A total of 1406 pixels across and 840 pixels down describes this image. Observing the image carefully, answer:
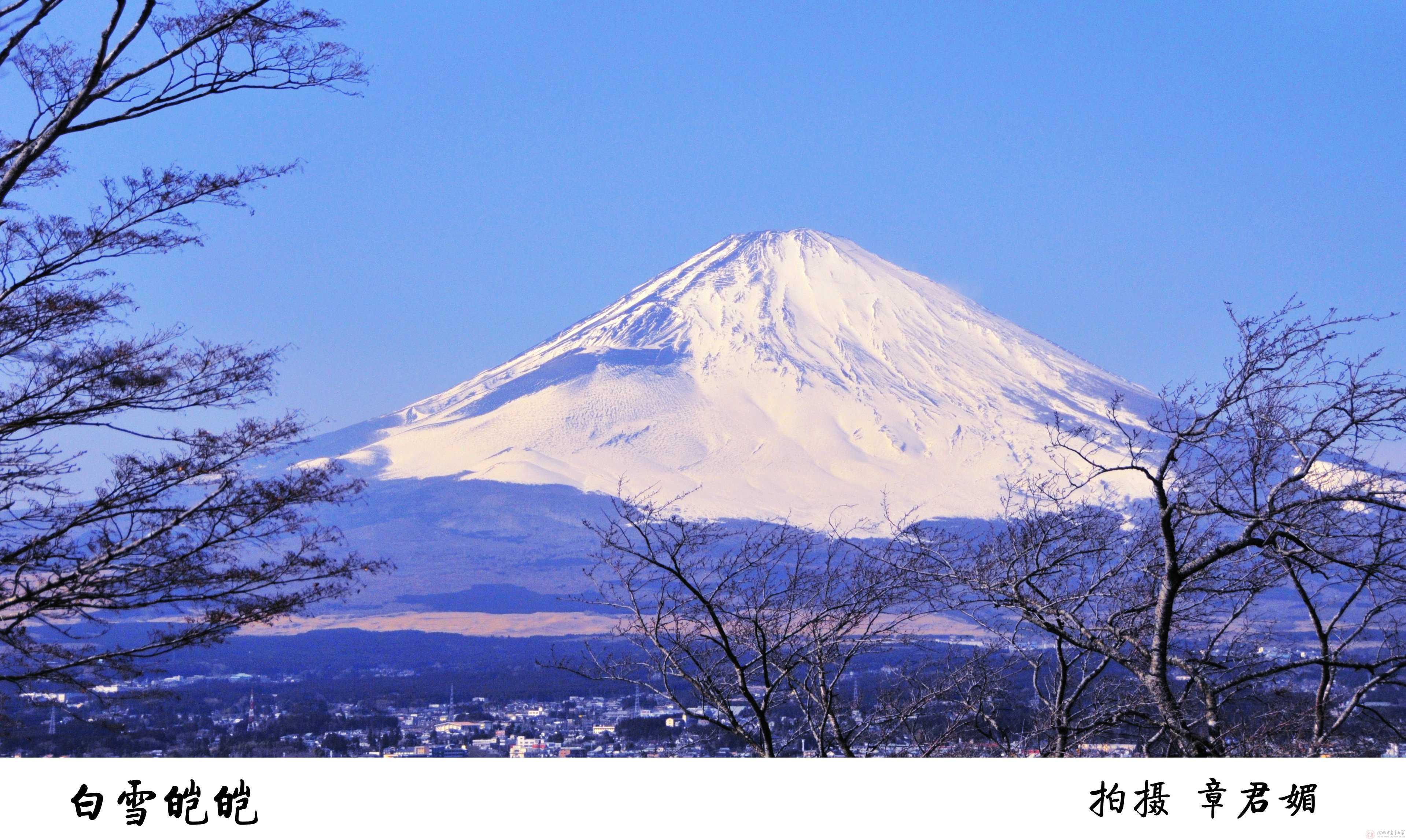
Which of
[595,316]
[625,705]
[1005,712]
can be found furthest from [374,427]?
[1005,712]

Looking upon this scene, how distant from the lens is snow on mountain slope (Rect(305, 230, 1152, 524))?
66.6 meters

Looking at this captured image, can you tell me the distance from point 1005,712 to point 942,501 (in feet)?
159

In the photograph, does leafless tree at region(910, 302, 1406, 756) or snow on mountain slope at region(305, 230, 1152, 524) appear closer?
leafless tree at region(910, 302, 1406, 756)
